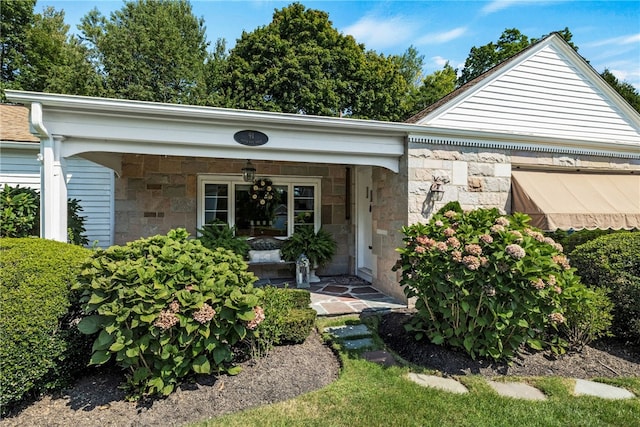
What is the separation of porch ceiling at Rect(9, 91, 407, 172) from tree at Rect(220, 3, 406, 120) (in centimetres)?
1261

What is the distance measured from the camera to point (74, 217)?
583cm

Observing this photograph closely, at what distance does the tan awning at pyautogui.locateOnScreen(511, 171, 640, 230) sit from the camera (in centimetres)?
537

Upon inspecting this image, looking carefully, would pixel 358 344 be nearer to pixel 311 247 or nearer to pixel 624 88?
pixel 311 247

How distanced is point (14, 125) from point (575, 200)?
12.0 metres

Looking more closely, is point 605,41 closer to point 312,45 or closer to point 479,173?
point 479,173

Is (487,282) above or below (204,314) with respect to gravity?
above

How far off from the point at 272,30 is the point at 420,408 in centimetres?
2007

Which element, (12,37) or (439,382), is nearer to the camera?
(439,382)

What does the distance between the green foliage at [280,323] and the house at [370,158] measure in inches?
88.2

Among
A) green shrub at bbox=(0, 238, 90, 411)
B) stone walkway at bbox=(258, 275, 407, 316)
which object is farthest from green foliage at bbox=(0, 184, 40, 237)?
stone walkway at bbox=(258, 275, 407, 316)

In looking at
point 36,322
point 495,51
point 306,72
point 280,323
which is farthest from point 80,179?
point 495,51

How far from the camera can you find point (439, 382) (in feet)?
10.8

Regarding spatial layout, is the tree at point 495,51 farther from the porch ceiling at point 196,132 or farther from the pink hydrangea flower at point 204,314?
the pink hydrangea flower at point 204,314

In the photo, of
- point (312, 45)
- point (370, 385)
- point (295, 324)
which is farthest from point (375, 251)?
point (312, 45)
